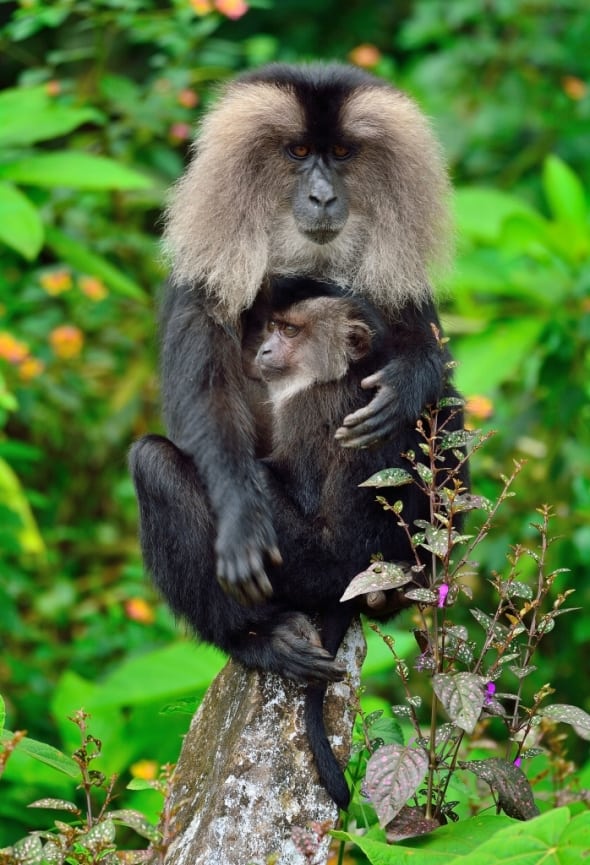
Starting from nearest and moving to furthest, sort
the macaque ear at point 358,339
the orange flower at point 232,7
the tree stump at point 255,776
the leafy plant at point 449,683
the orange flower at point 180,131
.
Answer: the leafy plant at point 449,683 → the tree stump at point 255,776 → the macaque ear at point 358,339 → the orange flower at point 232,7 → the orange flower at point 180,131

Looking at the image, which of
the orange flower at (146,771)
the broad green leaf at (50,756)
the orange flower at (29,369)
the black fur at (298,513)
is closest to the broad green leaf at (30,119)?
the orange flower at (29,369)

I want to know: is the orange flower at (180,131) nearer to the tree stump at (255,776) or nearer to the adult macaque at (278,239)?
the adult macaque at (278,239)

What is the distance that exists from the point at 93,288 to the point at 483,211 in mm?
1887

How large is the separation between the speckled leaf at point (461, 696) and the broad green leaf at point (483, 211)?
3.41 meters

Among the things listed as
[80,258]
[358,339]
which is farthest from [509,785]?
[80,258]

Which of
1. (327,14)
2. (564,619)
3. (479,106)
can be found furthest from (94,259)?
(327,14)

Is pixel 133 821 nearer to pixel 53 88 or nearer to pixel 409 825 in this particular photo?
pixel 409 825

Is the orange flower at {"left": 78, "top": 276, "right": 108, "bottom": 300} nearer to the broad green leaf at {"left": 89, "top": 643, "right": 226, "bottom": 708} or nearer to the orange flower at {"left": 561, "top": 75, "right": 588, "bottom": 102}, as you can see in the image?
the broad green leaf at {"left": 89, "top": 643, "right": 226, "bottom": 708}

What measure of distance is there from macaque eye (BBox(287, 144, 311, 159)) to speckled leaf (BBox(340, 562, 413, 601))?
4.43ft

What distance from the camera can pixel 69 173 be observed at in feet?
16.1

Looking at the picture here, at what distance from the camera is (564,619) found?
242 inches

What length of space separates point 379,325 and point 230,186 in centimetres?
60

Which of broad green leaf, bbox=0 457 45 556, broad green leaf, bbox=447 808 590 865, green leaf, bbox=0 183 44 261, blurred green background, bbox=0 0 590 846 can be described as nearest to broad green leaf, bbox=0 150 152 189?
blurred green background, bbox=0 0 590 846

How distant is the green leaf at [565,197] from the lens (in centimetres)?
559
